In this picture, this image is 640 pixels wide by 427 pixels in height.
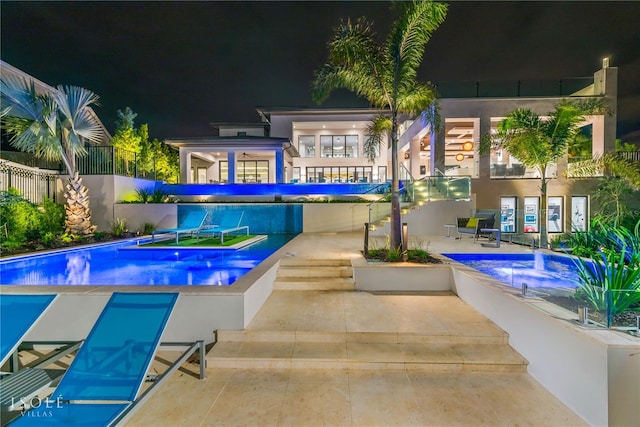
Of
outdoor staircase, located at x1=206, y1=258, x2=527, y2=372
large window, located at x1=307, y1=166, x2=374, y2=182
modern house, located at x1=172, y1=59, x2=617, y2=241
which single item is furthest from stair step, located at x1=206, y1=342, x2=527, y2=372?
large window, located at x1=307, y1=166, x2=374, y2=182

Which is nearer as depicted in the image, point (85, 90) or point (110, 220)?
point (85, 90)

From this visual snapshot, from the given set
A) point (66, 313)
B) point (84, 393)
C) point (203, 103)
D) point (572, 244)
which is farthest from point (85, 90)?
point (203, 103)

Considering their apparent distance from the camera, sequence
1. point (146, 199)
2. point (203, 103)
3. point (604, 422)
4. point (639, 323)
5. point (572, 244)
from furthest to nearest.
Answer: point (203, 103) < point (146, 199) < point (572, 244) < point (639, 323) < point (604, 422)

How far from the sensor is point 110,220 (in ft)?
43.3

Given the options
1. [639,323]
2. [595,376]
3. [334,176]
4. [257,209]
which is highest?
[334,176]

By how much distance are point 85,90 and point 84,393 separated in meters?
12.3

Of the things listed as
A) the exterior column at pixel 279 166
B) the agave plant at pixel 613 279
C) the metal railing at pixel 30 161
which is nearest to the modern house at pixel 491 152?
the exterior column at pixel 279 166

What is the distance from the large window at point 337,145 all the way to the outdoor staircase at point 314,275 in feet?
63.3

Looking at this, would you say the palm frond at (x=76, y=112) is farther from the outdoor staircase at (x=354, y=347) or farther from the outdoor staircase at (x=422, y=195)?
the outdoor staircase at (x=422, y=195)

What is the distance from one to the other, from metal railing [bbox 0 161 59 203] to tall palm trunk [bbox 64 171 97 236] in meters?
1.86

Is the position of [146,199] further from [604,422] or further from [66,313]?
[604,422]

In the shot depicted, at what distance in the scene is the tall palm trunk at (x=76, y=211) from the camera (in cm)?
1086

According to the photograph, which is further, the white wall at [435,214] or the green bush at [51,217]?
the white wall at [435,214]

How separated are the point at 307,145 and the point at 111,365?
23.5 meters
